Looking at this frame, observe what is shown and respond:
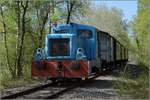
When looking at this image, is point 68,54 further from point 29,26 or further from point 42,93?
point 29,26

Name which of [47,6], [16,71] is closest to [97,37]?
[16,71]

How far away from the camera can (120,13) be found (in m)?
90.8

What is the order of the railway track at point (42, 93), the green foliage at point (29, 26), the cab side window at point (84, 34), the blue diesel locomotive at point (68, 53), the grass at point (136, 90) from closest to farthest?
the grass at point (136, 90) → the railway track at point (42, 93) → the blue diesel locomotive at point (68, 53) → the cab side window at point (84, 34) → the green foliage at point (29, 26)

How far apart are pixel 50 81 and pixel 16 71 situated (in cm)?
341

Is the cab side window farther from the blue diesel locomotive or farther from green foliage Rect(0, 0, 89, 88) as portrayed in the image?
green foliage Rect(0, 0, 89, 88)

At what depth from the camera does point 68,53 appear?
1920 cm

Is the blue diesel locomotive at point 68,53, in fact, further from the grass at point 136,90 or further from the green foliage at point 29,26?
the green foliage at point 29,26

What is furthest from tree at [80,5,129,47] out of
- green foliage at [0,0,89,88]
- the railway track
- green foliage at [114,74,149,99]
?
green foliage at [114,74,149,99]

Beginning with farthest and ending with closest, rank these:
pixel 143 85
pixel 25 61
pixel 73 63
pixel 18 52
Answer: pixel 25 61 < pixel 18 52 < pixel 73 63 < pixel 143 85

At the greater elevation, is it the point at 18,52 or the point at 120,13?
the point at 120,13

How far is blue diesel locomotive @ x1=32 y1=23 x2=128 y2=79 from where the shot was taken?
18109mm

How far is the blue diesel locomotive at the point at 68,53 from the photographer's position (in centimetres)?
1811

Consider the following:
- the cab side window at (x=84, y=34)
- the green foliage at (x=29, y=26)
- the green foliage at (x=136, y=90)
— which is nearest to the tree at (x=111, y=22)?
the green foliage at (x=29, y=26)

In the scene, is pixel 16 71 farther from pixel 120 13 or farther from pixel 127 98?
pixel 120 13
